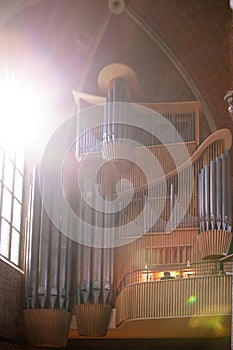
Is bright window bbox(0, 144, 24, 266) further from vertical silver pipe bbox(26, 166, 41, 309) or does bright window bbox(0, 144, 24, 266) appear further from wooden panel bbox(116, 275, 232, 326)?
wooden panel bbox(116, 275, 232, 326)

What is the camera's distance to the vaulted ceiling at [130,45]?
16.7 m

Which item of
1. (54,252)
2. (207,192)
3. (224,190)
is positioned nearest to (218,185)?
(224,190)

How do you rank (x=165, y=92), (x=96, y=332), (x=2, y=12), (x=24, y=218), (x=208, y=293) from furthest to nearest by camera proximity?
1. (x=165, y=92)
2. (x=24, y=218)
3. (x=2, y=12)
4. (x=96, y=332)
5. (x=208, y=293)

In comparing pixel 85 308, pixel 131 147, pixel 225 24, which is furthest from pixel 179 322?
pixel 225 24

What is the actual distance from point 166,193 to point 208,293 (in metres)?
2.72

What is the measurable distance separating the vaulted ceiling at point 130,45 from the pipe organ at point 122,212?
→ 4.08 feet

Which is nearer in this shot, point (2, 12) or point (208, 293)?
point (208, 293)

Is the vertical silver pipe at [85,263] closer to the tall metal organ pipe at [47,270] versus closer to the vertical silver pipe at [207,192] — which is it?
the tall metal organ pipe at [47,270]

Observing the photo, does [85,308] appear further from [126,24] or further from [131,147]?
[126,24]

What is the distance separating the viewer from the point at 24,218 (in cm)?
1688

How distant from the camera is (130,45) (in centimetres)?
1817

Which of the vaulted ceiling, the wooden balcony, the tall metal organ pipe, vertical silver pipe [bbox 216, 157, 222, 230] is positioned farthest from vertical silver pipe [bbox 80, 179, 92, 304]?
the vaulted ceiling

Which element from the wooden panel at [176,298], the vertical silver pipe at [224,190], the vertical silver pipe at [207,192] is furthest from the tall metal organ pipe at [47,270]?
the vertical silver pipe at [224,190]

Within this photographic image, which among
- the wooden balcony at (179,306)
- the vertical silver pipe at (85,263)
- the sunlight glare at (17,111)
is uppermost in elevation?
the sunlight glare at (17,111)
